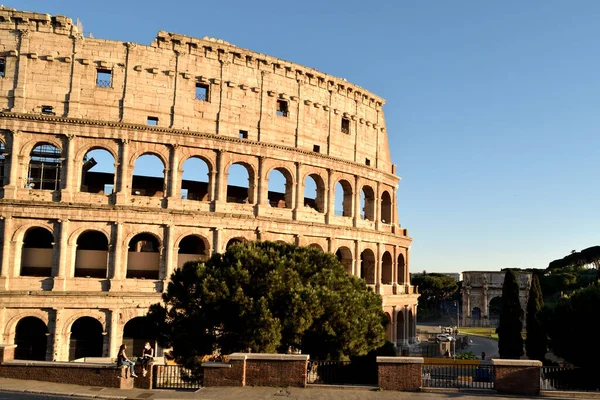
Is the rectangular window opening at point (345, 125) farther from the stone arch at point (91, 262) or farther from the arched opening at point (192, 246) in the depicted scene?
the stone arch at point (91, 262)

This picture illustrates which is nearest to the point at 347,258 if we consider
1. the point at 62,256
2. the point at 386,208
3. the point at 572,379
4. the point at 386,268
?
the point at 386,268

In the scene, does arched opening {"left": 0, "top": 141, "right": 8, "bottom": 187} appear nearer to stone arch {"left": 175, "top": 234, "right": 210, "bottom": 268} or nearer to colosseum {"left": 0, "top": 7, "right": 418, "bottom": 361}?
colosseum {"left": 0, "top": 7, "right": 418, "bottom": 361}

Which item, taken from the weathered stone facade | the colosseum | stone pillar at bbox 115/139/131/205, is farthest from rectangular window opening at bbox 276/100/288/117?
the weathered stone facade

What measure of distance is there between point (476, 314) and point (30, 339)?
70798 millimetres

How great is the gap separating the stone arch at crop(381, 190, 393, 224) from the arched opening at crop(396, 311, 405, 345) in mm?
7356

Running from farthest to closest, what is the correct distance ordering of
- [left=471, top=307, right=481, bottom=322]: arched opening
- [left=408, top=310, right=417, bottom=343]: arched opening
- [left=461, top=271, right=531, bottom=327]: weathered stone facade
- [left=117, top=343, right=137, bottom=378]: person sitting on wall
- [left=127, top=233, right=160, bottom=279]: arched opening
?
[left=471, top=307, right=481, bottom=322]: arched opening → [left=461, top=271, right=531, bottom=327]: weathered stone facade → [left=408, top=310, right=417, bottom=343]: arched opening → [left=127, top=233, right=160, bottom=279]: arched opening → [left=117, top=343, right=137, bottom=378]: person sitting on wall

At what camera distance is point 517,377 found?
55.2 feet

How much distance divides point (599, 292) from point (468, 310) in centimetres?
6007

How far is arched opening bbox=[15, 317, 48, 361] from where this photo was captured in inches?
1183

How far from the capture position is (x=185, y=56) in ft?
110

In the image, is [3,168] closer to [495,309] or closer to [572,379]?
[572,379]

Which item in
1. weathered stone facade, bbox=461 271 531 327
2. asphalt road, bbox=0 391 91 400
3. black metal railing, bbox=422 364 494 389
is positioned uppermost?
weathered stone facade, bbox=461 271 531 327

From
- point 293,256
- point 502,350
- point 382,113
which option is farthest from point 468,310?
point 293,256

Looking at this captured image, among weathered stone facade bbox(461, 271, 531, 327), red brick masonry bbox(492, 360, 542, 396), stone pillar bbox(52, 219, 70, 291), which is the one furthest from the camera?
weathered stone facade bbox(461, 271, 531, 327)
